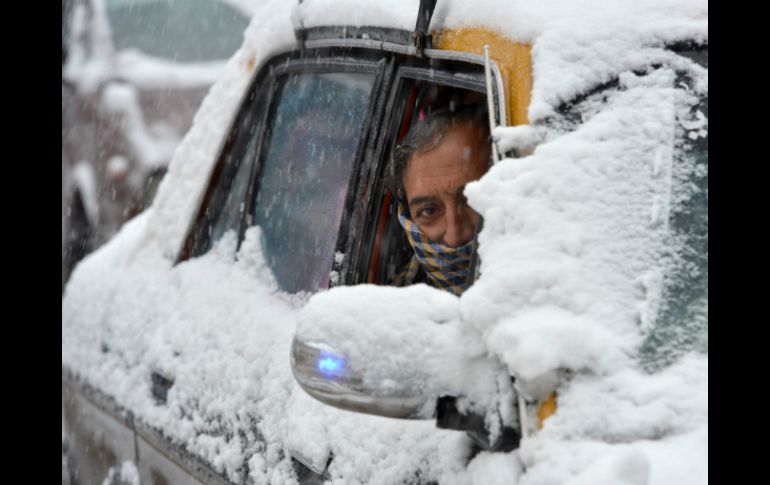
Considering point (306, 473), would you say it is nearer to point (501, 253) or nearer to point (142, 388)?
point (501, 253)

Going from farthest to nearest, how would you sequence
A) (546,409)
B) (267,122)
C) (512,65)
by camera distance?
1. (267,122)
2. (512,65)
3. (546,409)

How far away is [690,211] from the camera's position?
1639 millimetres

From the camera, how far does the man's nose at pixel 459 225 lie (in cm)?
242

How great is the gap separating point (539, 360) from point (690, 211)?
42 cm

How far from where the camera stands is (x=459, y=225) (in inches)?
95.5

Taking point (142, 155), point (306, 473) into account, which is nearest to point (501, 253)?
point (306, 473)

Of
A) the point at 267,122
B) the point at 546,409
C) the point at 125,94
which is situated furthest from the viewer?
the point at 125,94

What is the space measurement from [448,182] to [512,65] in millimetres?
613

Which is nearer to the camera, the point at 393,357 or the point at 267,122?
the point at 393,357

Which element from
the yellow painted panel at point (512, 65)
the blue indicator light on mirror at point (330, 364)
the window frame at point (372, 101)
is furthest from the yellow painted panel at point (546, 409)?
the window frame at point (372, 101)

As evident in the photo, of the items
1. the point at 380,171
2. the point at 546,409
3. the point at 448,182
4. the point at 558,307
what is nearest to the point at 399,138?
the point at 380,171

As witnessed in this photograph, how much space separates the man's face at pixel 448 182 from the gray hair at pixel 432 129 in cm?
1

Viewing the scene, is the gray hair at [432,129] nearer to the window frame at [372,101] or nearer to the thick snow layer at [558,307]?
the window frame at [372,101]

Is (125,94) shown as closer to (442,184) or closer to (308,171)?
(308,171)
